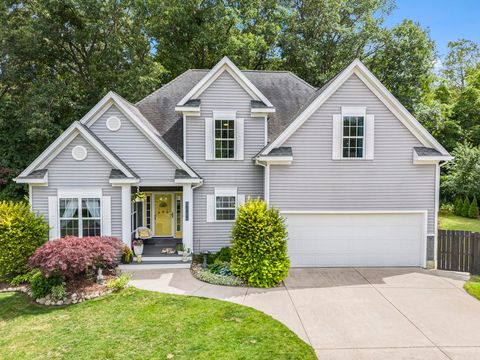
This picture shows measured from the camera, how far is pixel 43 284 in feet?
31.6

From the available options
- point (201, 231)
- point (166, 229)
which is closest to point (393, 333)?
point (201, 231)

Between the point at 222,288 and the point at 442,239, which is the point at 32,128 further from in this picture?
the point at 442,239

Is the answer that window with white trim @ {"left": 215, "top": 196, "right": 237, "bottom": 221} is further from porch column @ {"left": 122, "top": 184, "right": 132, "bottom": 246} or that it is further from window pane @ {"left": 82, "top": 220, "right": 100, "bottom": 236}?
window pane @ {"left": 82, "top": 220, "right": 100, "bottom": 236}

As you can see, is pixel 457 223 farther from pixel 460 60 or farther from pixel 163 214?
pixel 460 60

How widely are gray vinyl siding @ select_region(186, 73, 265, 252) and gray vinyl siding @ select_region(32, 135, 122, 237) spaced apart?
3506mm

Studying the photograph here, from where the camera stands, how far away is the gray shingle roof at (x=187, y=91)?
48.3ft

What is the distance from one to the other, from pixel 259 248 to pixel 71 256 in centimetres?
573

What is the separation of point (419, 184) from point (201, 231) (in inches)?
355

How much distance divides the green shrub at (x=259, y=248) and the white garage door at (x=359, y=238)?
1.92 m

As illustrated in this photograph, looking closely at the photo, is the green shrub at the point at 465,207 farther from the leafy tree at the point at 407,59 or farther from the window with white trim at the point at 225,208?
the window with white trim at the point at 225,208

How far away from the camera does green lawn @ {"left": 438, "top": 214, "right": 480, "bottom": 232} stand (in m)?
20.4

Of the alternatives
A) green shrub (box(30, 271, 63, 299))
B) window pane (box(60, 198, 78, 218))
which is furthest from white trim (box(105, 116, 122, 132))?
green shrub (box(30, 271, 63, 299))

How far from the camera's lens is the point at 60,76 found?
2452 cm

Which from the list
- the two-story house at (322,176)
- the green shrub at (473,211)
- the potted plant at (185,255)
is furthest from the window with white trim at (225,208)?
the green shrub at (473,211)
